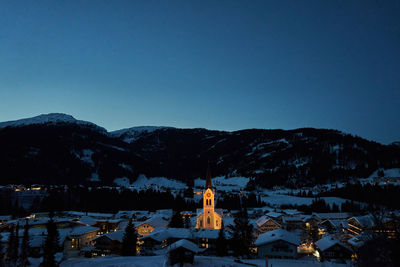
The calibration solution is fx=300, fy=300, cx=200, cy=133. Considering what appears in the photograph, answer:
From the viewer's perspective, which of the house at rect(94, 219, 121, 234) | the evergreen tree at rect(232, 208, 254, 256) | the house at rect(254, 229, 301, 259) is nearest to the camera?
the evergreen tree at rect(232, 208, 254, 256)

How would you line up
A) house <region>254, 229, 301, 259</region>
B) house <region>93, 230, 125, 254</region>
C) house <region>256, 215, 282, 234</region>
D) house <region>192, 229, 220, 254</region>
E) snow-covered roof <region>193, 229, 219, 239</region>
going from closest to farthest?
house <region>254, 229, 301, 259</region>
house <region>93, 230, 125, 254</region>
house <region>192, 229, 220, 254</region>
snow-covered roof <region>193, 229, 219, 239</region>
house <region>256, 215, 282, 234</region>

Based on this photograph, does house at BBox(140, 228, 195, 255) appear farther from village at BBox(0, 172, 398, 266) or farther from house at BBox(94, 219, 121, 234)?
house at BBox(94, 219, 121, 234)

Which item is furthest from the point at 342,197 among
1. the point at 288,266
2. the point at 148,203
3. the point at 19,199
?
the point at 19,199

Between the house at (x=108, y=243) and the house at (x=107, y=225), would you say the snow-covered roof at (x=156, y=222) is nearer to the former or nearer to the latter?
the house at (x=107, y=225)

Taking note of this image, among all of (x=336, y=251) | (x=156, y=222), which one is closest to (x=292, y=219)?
(x=156, y=222)

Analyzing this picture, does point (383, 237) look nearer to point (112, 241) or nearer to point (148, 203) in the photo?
point (112, 241)

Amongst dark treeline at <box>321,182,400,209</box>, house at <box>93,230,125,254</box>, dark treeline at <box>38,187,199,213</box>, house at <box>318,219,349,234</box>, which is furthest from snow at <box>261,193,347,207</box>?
house at <box>93,230,125,254</box>

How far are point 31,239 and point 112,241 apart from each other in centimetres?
1530

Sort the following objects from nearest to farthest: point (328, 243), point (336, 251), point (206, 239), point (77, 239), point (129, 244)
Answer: point (336, 251)
point (328, 243)
point (129, 244)
point (206, 239)
point (77, 239)

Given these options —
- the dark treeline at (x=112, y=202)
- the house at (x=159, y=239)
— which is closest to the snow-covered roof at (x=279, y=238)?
the house at (x=159, y=239)

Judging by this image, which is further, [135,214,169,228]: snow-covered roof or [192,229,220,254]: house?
A: [135,214,169,228]: snow-covered roof

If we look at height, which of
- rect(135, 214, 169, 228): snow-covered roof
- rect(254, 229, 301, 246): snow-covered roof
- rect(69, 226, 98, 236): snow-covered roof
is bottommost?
rect(69, 226, 98, 236): snow-covered roof

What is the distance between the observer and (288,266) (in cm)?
3450

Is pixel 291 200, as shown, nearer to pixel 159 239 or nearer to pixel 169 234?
pixel 169 234
